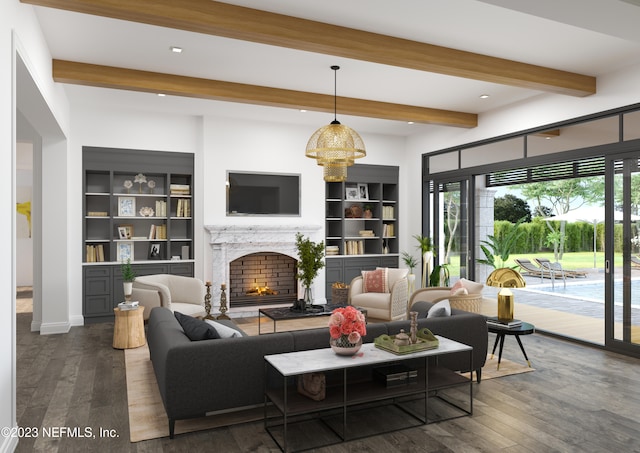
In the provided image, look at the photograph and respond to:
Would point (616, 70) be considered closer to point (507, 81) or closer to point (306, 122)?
point (507, 81)

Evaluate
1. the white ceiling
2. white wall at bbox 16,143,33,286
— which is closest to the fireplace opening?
the white ceiling

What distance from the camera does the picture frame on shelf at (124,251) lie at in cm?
733

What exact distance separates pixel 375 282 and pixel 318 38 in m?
4.09

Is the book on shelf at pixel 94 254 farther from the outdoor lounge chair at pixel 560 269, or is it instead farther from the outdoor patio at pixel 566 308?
the outdoor lounge chair at pixel 560 269

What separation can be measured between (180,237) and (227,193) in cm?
108

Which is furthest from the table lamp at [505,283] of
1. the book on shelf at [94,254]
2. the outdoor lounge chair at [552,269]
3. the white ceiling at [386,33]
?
the book on shelf at [94,254]

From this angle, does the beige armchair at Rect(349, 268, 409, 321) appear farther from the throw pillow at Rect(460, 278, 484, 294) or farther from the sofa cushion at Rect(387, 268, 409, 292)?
the throw pillow at Rect(460, 278, 484, 294)

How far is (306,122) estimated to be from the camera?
7957 millimetres

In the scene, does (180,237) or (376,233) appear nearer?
(180,237)

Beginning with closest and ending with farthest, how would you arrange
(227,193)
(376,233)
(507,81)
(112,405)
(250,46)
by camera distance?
(112,405) → (250,46) → (507,81) → (227,193) → (376,233)

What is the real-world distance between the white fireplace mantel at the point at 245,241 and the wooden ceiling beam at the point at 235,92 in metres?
2.29

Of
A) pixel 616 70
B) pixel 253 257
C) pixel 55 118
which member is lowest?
pixel 253 257

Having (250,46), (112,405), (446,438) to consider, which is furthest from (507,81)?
(112,405)

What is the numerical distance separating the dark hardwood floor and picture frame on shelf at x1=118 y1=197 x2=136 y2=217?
2.60 m
